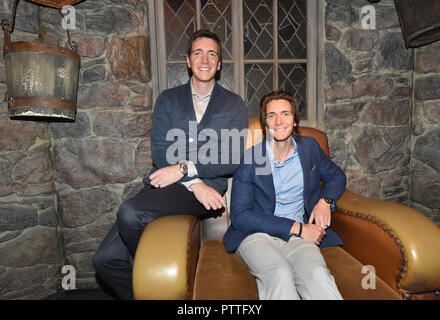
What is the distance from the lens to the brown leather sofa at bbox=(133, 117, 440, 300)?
1003 mm

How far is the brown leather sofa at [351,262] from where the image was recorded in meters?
1.00

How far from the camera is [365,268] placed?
1.32 meters

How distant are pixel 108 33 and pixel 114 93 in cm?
46

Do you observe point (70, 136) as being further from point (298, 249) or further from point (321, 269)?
point (321, 269)

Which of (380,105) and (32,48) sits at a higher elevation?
(32,48)

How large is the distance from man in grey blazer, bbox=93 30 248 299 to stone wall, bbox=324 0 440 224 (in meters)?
1.03

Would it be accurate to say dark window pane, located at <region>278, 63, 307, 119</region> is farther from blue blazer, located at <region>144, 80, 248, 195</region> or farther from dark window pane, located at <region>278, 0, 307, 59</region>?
blue blazer, located at <region>144, 80, 248, 195</region>

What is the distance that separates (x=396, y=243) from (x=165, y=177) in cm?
120

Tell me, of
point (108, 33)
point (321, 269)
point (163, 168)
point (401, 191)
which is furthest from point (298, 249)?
point (108, 33)

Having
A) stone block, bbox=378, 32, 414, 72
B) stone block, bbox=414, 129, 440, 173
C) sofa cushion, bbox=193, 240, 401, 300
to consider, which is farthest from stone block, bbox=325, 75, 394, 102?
sofa cushion, bbox=193, 240, 401, 300

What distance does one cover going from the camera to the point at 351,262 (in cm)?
139

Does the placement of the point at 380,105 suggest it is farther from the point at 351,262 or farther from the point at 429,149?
Answer: the point at 351,262

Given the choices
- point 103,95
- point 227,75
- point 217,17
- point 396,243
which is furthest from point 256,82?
point 396,243

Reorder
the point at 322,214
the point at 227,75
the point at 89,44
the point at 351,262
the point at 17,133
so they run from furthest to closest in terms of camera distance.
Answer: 1. the point at 227,75
2. the point at 89,44
3. the point at 17,133
4. the point at 322,214
5. the point at 351,262
